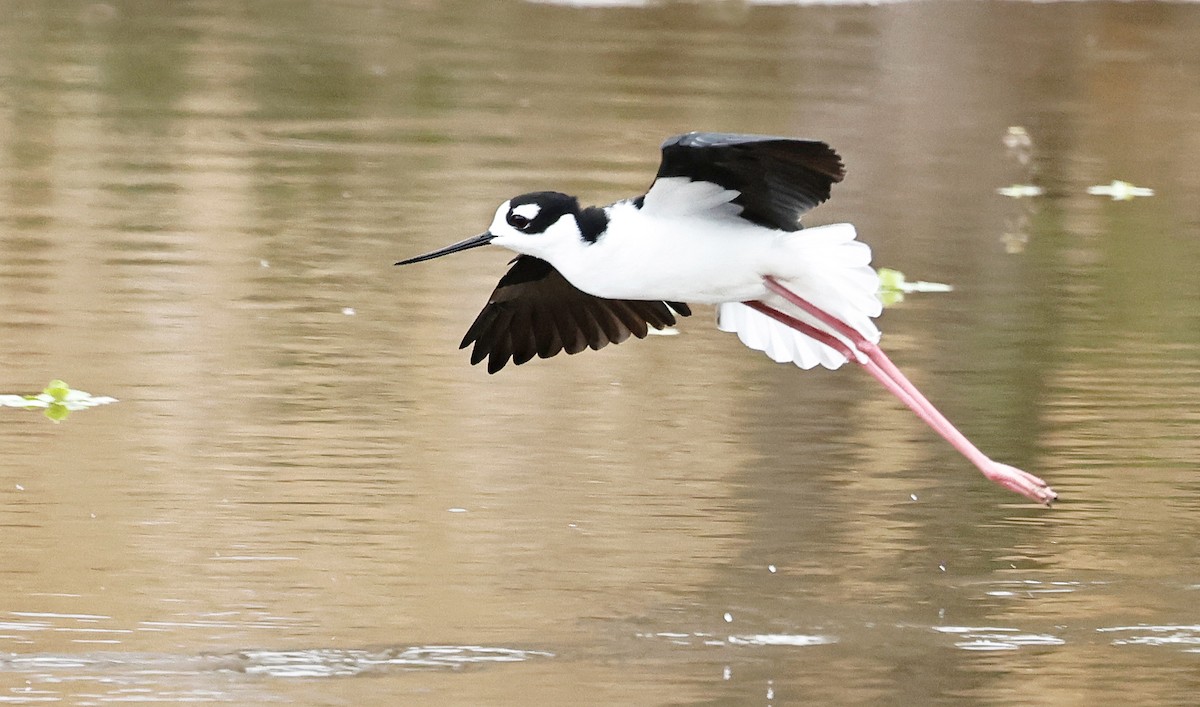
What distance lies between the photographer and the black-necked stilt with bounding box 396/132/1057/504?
5.98m

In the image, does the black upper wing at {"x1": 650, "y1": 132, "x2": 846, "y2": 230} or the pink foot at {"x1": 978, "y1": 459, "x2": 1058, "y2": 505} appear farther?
the pink foot at {"x1": 978, "y1": 459, "x2": 1058, "y2": 505}

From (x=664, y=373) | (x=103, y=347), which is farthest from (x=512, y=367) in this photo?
(x=103, y=347)

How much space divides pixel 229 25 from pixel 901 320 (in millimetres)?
10888

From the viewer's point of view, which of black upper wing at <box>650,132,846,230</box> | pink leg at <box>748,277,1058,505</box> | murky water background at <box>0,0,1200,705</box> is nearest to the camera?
murky water background at <box>0,0,1200,705</box>

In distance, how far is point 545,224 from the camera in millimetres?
5984

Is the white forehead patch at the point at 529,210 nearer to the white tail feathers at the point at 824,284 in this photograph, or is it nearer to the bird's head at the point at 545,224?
the bird's head at the point at 545,224

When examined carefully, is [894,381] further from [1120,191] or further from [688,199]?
[1120,191]

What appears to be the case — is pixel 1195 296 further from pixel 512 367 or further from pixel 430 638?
pixel 430 638

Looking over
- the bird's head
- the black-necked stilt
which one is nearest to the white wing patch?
the black-necked stilt

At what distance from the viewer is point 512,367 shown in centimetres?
826

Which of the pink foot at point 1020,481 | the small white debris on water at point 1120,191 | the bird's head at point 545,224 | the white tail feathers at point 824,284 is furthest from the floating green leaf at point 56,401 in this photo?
the small white debris on water at point 1120,191

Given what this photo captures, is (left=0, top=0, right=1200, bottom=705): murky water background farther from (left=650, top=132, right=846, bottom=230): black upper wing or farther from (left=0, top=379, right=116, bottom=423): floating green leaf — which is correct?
(left=650, top=132, right=846, bottom=230): black upper wing

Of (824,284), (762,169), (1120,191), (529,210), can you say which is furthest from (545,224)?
(1120,191)

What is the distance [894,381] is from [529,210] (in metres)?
1.28
